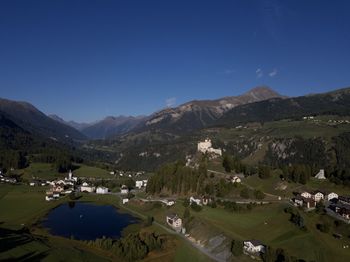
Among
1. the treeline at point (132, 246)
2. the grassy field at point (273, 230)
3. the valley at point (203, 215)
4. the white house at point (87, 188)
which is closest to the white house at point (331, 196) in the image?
the valley at point (203, 215)

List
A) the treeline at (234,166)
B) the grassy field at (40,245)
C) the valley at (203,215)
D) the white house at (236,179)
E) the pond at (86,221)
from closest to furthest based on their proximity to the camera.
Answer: the grassy field at (40,245), the valley at (203,215), the pond at (86,221), the white house at (236,179), the treeline at (234,166)

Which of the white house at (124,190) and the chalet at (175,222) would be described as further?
the white house at (124,190)

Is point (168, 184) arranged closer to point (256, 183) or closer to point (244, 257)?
point (256, 183)

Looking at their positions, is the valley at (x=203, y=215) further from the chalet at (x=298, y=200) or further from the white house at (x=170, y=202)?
the chalet at (x=298, y=200)

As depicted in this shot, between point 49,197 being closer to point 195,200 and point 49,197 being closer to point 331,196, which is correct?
point 195,200

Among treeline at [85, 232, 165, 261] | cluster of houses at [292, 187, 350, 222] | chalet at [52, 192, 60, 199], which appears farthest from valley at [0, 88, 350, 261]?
cluster of houses at [292, 187, 350, 222]

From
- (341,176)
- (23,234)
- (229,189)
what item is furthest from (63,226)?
(341,176)

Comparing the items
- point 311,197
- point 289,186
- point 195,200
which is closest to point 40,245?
point 195,200
